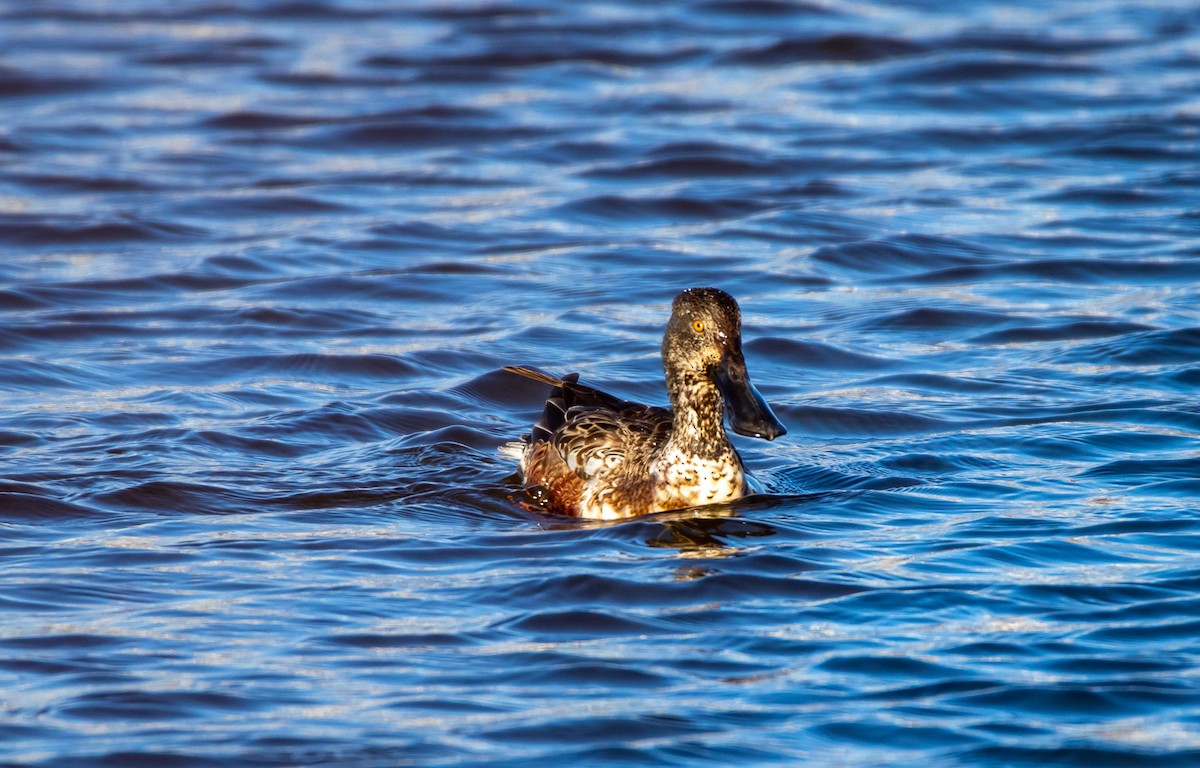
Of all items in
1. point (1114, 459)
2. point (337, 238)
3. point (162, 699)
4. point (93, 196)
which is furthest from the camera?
point (93, 196)

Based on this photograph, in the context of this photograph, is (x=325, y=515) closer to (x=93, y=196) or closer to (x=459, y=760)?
(x=459, y=760)

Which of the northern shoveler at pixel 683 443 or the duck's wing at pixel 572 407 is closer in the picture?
the northern shoveler at pixel 683 443

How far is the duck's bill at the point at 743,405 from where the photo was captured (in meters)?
8.09

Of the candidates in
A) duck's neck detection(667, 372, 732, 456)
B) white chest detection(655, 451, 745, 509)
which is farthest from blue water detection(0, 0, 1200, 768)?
duck's neck detection(667, 372, 732, 456)

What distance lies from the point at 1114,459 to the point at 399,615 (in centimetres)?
396

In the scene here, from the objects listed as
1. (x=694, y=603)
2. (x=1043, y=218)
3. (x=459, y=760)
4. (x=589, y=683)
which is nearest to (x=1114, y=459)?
(x=694, y=603)

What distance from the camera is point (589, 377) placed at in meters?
11.0

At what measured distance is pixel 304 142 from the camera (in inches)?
680

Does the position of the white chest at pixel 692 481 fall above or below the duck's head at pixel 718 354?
below

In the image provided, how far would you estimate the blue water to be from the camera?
6020 mm

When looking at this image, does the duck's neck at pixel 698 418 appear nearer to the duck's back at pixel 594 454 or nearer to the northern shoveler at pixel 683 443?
the northern shoveler at pixel 683 443

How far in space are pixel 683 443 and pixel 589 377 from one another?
276 centimetres

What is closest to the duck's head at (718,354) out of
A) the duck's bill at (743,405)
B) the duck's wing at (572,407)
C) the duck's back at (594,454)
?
the duck's bill at (743,405)

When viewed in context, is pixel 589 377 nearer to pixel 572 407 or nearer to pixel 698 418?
pixel 572 407
